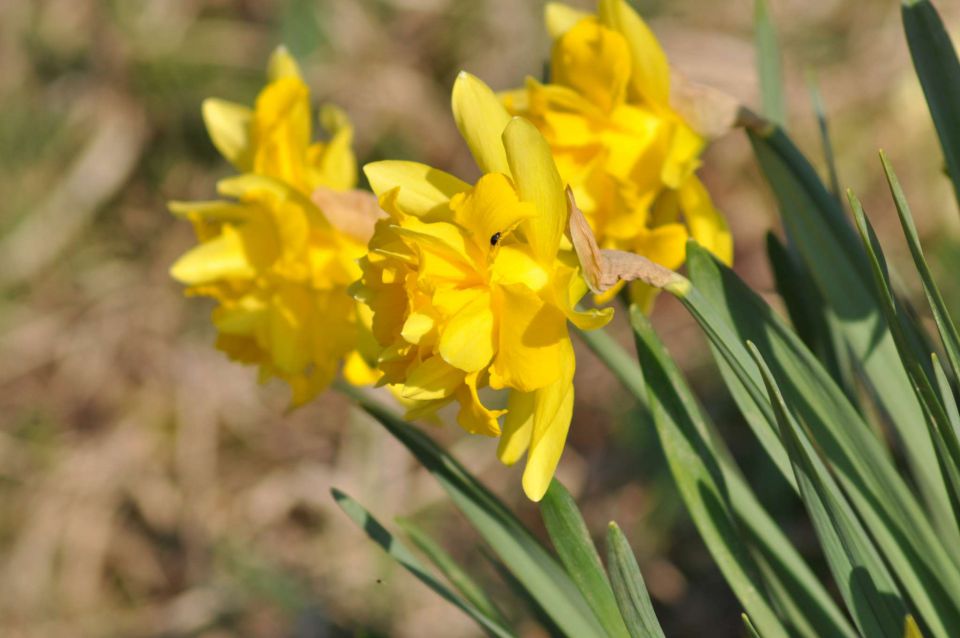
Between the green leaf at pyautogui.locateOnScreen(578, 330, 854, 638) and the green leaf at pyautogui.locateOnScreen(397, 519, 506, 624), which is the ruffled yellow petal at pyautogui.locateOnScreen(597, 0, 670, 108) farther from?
the green leaf at pyautogui.locateOnScreen(397, 519, 506, 624)

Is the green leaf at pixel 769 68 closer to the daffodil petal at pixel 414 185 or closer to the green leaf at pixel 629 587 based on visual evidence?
the daffodil petal at pixel 414 185

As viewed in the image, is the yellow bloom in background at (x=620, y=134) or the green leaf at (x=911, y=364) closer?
the green leaf at (x=911, y=364)

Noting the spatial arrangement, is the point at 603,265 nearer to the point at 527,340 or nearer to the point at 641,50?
the point at 527,340

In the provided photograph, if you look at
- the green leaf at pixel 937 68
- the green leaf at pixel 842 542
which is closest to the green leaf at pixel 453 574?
the green leaf at pixel 842 542

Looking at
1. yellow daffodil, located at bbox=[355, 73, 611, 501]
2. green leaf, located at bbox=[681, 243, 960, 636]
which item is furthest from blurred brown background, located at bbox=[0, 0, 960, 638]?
yellow daffodil, located at bbox=[355, 73, 611, 501]

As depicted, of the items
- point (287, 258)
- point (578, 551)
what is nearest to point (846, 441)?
point (578, 551)

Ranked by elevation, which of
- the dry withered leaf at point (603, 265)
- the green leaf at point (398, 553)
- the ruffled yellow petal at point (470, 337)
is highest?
the dry withered leaf at point (603, 265)
